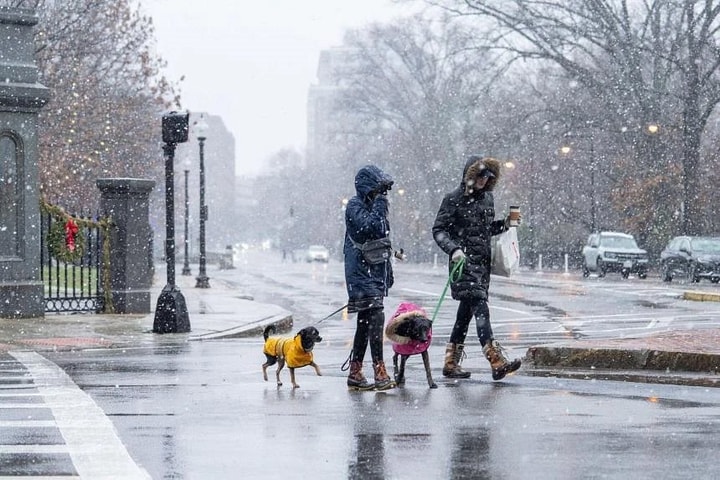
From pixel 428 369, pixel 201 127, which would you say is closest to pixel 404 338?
pixel 428 369

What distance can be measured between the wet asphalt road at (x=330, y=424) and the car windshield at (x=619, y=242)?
125ft

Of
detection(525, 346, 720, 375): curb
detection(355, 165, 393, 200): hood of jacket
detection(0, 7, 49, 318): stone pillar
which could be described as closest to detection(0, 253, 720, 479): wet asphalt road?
detection(525, 346, 720, 375): curb

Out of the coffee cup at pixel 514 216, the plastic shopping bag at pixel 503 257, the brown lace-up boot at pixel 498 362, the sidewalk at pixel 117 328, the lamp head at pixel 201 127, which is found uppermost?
the lamp head at pixel 201 127

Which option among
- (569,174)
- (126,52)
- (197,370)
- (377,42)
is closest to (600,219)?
(569,174)

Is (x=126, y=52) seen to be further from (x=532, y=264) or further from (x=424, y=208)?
(x=424, y=208)

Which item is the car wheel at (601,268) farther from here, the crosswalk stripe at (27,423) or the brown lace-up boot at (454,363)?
the crosswalk stripe at (27,423)

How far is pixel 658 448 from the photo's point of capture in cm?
751

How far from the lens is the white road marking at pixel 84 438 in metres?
6.98

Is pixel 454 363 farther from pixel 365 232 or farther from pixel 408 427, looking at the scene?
pixel 408 427

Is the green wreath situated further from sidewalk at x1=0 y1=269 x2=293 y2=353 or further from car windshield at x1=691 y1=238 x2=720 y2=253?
car windshield at x1=691 y1=238 x2=720 y2=253

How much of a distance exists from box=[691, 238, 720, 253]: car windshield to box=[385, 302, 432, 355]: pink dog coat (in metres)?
35.0

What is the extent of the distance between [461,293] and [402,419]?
9.05ft

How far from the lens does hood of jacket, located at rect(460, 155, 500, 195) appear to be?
1133 centimetres

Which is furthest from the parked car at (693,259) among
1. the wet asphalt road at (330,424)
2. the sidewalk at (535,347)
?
the wet asphalt road at (330,424)
